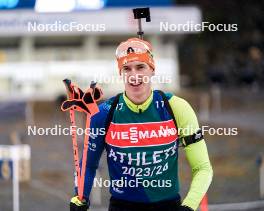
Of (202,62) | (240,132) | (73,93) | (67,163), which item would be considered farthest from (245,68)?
(73,93)

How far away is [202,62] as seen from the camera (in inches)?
2074

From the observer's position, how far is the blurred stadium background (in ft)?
35.1

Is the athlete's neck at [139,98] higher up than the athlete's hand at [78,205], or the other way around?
the athlete's neck at [139,98]

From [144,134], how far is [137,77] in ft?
1.11

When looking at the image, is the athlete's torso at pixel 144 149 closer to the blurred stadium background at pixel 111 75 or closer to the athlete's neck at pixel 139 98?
the athlete's neck at pixel 139 98

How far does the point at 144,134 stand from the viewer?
379cm

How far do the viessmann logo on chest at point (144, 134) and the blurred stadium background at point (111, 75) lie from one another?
83.1 inches

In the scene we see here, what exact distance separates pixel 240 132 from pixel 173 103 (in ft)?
57.2

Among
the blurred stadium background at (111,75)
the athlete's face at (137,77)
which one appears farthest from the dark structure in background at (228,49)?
the athlete's face at (137,77)

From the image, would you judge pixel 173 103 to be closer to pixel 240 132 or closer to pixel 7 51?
pixel 240 132

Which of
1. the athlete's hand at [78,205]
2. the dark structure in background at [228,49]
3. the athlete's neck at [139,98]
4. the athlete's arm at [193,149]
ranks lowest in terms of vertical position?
the athlete's hand at [78,205]

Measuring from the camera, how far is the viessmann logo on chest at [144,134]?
379 cm

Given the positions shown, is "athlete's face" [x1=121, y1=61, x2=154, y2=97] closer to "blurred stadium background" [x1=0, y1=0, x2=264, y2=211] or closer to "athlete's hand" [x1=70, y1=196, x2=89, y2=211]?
"athlete's hand" [x1=70, y1=196, x2=89, y2=211]

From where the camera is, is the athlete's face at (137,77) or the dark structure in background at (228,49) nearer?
the athlete's face at (137,77)
